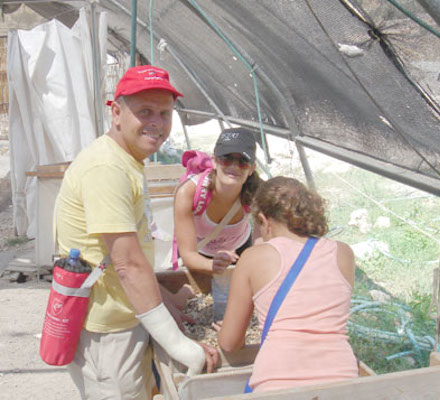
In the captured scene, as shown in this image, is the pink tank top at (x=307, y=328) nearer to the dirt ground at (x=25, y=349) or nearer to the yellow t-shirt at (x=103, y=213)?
the yellow t-shirt at (x=103, y=213)

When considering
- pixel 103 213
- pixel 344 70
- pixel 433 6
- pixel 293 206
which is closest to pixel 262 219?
pixel 293 206

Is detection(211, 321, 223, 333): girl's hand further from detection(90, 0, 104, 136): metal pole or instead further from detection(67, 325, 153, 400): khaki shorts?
detection(90, 0, 104, 136): metal pole

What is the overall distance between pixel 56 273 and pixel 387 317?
3.07 m

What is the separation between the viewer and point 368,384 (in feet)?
4.26

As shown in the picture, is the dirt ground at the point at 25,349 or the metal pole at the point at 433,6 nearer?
the metal pole at the point at 433,6

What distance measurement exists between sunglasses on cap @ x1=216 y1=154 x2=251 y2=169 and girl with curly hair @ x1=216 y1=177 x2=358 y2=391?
653 millimetres

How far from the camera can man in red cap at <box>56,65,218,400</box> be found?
1591 millimetres

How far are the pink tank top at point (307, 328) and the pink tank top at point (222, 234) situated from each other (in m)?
1.03

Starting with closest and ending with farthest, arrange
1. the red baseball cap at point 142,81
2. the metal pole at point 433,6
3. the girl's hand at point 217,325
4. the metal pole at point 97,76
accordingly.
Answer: the metal pole at point 433,6 < the red baseball cap at point 142,81 < the girl's hand at point 217,325 < the metal pole at point 97,76

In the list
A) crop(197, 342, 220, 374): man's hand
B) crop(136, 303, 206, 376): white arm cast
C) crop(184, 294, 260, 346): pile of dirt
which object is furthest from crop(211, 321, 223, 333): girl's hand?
crop(136, 303, 206, 376): white arm cast

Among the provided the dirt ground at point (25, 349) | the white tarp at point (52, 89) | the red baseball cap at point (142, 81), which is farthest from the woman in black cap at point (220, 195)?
the white tarp at point (52, 89)

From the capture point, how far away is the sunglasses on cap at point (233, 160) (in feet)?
8.16

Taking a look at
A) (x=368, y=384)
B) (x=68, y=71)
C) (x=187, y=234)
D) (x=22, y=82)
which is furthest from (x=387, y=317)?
(x=22, y=82)

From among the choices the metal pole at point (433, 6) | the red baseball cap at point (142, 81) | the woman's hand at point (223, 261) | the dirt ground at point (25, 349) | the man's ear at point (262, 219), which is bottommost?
the dirt ground at point (25, 349)
